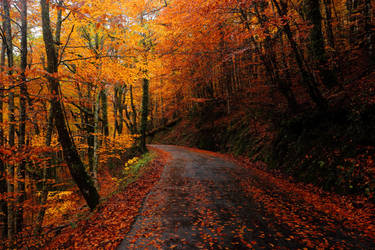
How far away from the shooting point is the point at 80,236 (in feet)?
17.2

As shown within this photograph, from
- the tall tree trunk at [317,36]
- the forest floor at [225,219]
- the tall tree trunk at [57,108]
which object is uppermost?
the tall tree trunk at [317,36]

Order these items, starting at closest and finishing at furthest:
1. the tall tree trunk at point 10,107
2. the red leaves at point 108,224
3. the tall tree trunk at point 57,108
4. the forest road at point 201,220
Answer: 1. the forest road at point 201,220
2. the red leaves at point 108,224
3. the tall tree trunk at point 10,107
4. the tall tree trunk at point 57,108

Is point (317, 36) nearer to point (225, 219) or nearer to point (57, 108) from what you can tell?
point (225, 219)

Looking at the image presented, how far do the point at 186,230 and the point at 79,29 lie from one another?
11.3m

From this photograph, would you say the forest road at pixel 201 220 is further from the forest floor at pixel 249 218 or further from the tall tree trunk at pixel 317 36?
the tall tree trunk at pixel 317 36

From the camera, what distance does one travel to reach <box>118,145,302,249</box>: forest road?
4.09m

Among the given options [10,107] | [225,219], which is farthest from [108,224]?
[10,107]

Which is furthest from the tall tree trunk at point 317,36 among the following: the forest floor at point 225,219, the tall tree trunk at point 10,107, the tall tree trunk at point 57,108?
the tall tree trunk at point 10,107

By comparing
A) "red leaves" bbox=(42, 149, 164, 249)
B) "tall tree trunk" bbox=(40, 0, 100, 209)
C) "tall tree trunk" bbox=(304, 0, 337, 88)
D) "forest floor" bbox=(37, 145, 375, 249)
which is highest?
"tall tree trunk" bbox=(304, 0, 337, 88)

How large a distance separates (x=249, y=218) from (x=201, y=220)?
1.25 metres

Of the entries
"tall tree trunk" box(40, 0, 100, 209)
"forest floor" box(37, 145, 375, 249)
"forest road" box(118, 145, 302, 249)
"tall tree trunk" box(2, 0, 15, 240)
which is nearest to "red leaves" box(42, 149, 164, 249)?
"forest floor" box(37, 145, 375, 249)

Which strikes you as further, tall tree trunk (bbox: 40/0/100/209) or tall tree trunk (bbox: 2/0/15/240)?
tall tree trunk (bbox: 40/0/100/209)

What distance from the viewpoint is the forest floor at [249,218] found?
4.09 meters

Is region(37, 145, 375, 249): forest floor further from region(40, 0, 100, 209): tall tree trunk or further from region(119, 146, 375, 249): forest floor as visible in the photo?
region(40, 0, 100, 209): tall tree trunk
